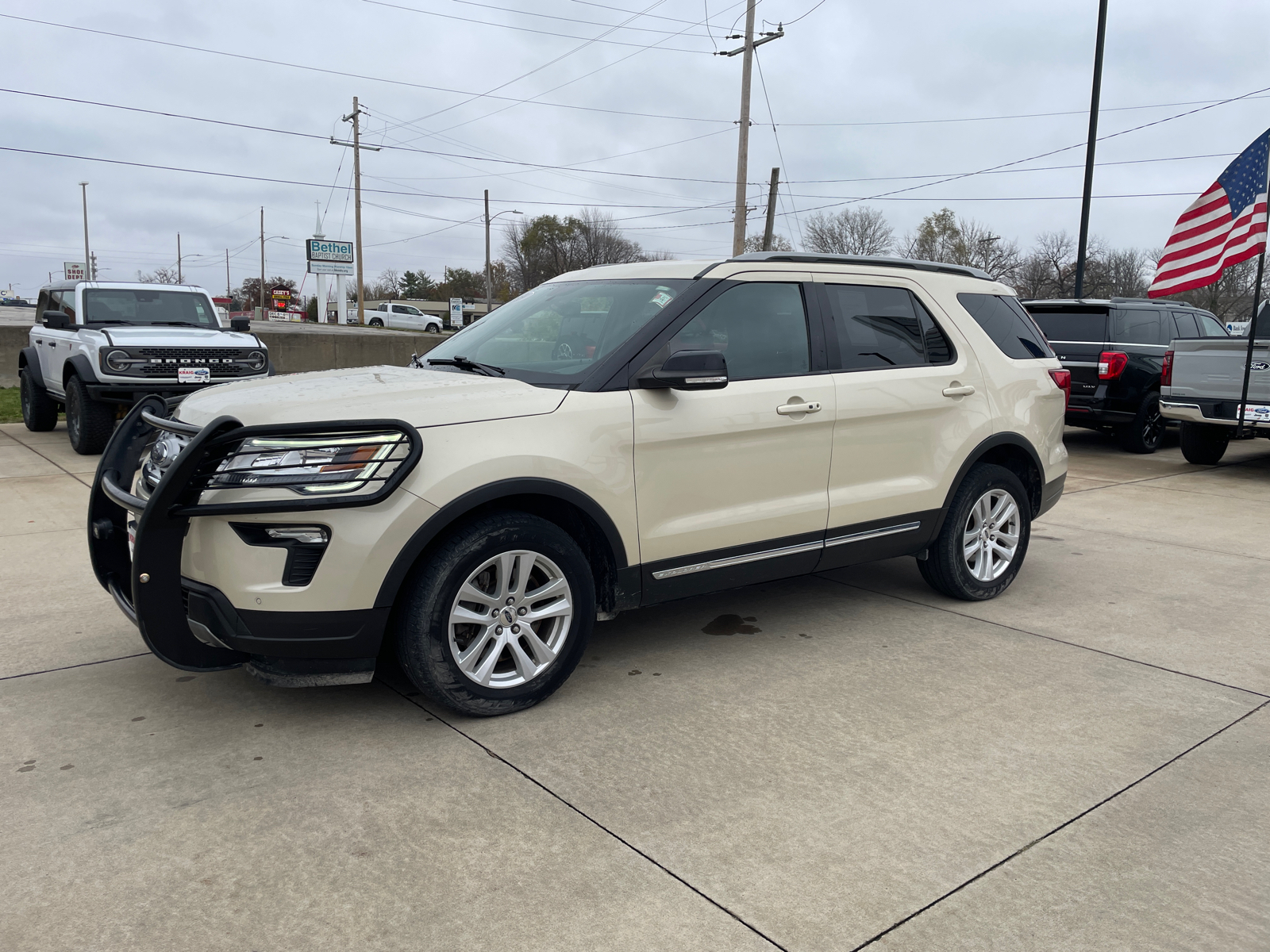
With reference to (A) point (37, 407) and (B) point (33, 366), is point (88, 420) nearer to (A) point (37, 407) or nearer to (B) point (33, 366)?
(B) point (33, 366)

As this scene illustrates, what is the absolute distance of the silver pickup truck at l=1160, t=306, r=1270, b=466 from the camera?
385 inches

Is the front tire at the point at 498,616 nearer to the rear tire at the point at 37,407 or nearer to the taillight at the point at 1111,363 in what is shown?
the taillight at the point at 1111,363

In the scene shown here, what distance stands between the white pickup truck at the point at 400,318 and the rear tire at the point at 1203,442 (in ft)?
167

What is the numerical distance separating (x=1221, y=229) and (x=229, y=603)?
1162 cm

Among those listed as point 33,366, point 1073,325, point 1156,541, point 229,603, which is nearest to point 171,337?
point 33,366

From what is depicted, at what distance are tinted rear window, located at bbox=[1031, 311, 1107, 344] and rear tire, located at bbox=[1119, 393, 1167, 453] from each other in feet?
3.41

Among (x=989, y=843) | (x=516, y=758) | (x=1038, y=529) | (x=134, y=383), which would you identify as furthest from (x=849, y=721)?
(x=134, y=383)

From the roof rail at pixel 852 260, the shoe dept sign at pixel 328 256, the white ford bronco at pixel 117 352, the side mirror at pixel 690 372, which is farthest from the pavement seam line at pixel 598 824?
the shoe dept sign at pixel 328 256

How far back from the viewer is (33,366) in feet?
38.3

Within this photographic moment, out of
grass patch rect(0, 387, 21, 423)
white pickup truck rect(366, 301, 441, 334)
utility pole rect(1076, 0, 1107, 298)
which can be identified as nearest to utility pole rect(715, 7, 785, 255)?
utility pole rect(1076, 0, 1107, 298)

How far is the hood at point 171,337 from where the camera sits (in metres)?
9.84

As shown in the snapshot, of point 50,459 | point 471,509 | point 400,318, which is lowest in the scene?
point 50,459

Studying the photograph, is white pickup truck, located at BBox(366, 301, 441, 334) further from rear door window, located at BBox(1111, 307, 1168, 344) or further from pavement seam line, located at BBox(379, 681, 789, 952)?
pavement seam line, located at BBox(379, 681, 789, 952)

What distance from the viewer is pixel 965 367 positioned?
512cm
